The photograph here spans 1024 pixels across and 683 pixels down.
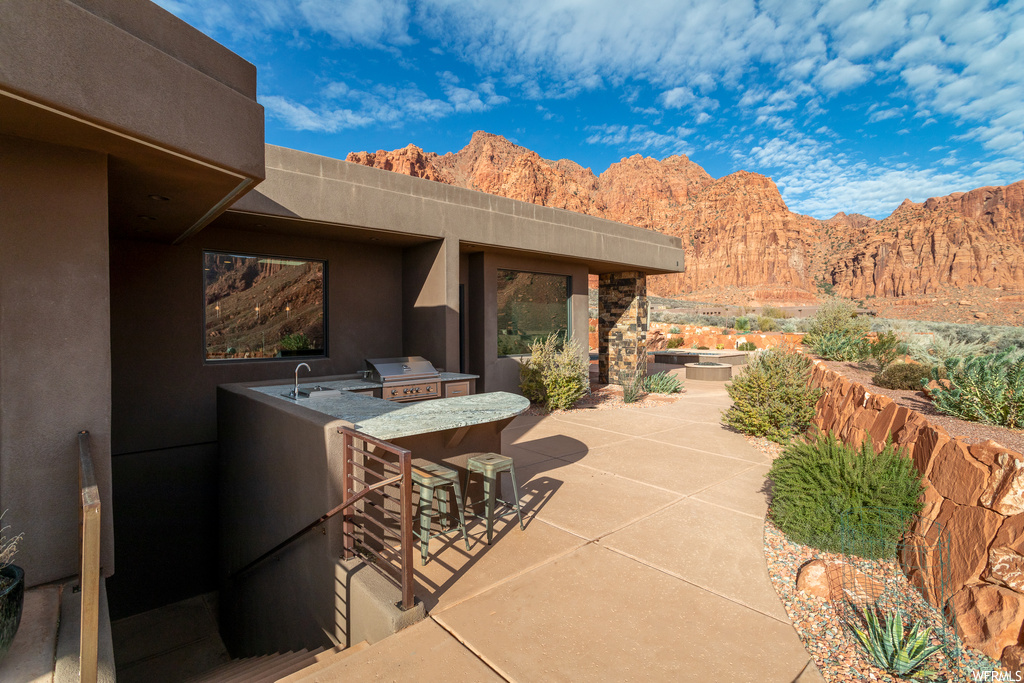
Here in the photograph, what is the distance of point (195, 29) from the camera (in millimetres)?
3438

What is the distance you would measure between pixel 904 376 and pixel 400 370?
275 inches

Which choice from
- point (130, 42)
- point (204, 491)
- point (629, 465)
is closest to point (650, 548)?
point (629, 465)

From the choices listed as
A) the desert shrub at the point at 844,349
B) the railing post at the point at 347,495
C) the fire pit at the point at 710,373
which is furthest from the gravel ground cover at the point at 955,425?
the fire pit at the point at 710,373

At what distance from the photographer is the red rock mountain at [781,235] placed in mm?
54000

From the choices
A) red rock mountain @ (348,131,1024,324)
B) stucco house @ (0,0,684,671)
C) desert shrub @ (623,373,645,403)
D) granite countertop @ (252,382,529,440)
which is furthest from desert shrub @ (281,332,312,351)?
red rock mountain @ (348,131,1024,324)

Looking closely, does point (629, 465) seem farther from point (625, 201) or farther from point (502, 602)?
point (625, 201)

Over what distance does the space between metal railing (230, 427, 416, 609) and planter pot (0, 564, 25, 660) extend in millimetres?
1591

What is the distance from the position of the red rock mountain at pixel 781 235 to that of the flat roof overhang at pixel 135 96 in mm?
52745

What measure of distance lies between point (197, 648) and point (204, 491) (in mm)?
2001

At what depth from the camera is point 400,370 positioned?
21.5 feet

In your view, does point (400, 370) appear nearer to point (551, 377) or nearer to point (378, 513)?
point (378, 513)

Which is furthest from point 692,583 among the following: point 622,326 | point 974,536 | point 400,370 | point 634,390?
point 622,326

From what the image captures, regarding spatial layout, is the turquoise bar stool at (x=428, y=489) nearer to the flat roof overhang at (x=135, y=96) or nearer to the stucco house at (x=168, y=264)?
the stucco house at (x=168, y=264)

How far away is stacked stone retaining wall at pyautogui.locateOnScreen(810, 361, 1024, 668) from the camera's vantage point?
2.64 m
